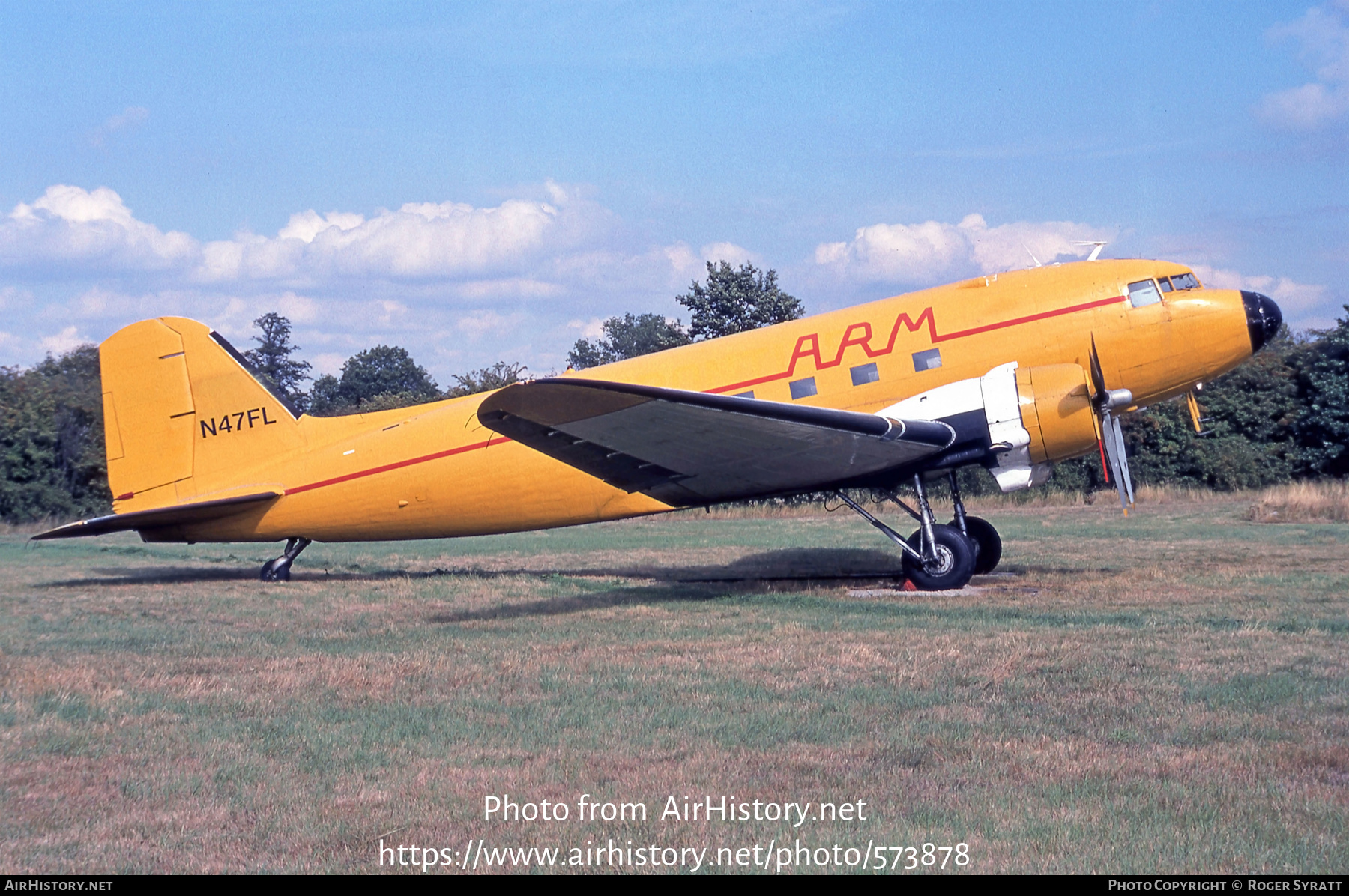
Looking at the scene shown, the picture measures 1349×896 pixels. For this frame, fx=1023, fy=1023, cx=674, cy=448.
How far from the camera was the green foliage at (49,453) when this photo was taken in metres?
36.2

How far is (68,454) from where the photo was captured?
125 ft

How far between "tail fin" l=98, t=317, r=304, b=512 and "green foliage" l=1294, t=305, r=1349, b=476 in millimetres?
35678

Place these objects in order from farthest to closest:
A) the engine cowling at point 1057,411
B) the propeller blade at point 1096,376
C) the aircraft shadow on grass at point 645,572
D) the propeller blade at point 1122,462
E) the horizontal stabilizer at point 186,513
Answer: the aircraft shadow on grass at point 645,572
the horizontal stabilizer at point 186,513
the propeller blade at point 1122,462
the propeller blade at point 1096,376
the engine cowling at point 1057,411

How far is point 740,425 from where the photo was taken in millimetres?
10781

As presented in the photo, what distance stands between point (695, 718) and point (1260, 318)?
30.9 feet

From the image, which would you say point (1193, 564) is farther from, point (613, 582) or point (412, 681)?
point (412, 681)

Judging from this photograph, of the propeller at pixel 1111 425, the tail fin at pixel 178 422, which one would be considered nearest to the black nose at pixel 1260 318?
the propeller at pixel 1111 425

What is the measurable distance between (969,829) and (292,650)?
22.8 ft

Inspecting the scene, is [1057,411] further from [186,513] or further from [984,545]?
[186,513]

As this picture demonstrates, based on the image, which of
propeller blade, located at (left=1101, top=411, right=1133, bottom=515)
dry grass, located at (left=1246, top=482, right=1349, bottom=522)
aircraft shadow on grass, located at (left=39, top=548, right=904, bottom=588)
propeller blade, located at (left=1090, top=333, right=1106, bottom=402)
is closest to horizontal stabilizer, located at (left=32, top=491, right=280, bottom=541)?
aircraft shadow on grass, located at (left=39, top=548, right=904, bottom=588)

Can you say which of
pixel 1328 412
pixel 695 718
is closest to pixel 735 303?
pixel 1328 412

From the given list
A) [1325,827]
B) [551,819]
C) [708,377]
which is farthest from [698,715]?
[708,377]

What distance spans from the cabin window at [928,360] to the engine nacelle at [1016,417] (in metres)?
0.33

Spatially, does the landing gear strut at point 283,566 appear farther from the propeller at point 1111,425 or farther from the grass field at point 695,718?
the propeller at point 1111,425
